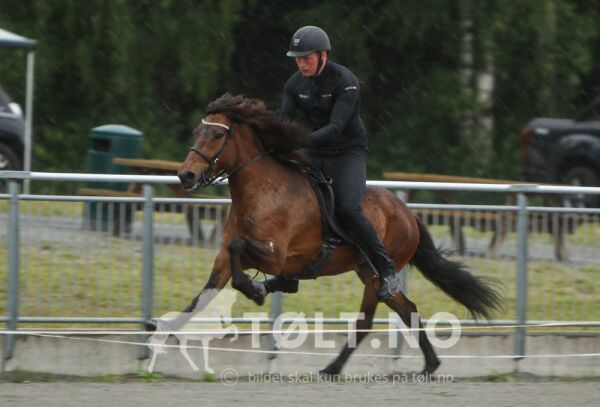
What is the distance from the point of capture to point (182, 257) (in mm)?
10734

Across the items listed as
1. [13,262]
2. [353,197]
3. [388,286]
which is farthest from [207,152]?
[13,262]

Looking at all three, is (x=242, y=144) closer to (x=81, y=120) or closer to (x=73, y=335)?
(x=73, y=335)

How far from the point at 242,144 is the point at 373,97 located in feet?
58.8

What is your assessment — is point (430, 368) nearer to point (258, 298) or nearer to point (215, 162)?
point (258, 298)

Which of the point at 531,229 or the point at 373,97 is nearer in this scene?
the point at 531,229

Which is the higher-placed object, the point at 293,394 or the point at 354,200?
the point at 354,200

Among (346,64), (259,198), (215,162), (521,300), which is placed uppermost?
(346,64)

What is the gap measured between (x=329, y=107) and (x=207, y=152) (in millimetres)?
1133

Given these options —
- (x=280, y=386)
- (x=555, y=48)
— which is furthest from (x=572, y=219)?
(x=555, y=48)

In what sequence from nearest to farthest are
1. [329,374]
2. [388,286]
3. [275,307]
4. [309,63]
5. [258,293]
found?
[258,293]
[309,63]
[388,286]
[329,374]
[275,307]

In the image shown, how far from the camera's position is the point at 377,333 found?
35.9ft

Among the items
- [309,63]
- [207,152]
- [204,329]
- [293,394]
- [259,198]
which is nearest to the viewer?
[293,394]

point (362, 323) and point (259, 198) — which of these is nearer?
point (259, 198)

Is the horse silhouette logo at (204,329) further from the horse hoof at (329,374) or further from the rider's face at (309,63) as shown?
the rider's face at (309,63)
